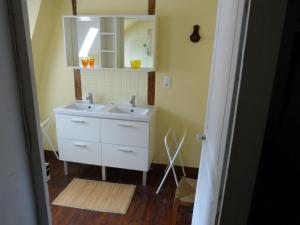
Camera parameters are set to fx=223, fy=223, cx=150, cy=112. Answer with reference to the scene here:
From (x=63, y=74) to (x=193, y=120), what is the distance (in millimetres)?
1816

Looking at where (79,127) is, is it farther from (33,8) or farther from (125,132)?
(33,8)

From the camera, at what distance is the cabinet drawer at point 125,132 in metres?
2.44

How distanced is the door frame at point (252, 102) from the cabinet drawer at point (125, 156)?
175 centimetres

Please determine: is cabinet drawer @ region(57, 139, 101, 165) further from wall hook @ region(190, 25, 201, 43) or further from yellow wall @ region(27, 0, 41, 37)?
wall hook @ region(190, 25, 201, 43)

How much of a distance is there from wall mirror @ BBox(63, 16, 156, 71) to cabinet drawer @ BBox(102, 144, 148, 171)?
3.17ft

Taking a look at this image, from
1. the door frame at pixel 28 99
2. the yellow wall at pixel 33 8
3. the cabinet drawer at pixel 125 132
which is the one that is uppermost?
the yellow wall at pixel 33 8

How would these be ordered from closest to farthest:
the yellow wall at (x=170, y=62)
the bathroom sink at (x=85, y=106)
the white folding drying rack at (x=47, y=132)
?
the yellow wall at (x=170, y=62)
the bathroom sink at (x=85, y=106)
the white folding drying rack at (x=47, y=132)

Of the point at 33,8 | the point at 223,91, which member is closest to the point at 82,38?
the point at 33,8

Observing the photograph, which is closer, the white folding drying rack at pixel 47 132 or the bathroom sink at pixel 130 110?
the bathroom sink at pixel 130 110

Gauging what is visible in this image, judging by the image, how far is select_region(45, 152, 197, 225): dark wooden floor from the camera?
2.13 metres

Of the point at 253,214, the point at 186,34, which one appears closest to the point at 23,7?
the point at 253,214

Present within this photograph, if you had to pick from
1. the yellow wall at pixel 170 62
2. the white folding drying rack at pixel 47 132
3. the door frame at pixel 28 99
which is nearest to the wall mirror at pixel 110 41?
the yellow wall at pixel 170 62

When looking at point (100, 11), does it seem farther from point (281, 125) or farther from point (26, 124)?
point (281, 125)

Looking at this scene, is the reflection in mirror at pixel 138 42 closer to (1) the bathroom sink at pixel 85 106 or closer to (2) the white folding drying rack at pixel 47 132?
(1) the bathroom sink at pixel 85 106
